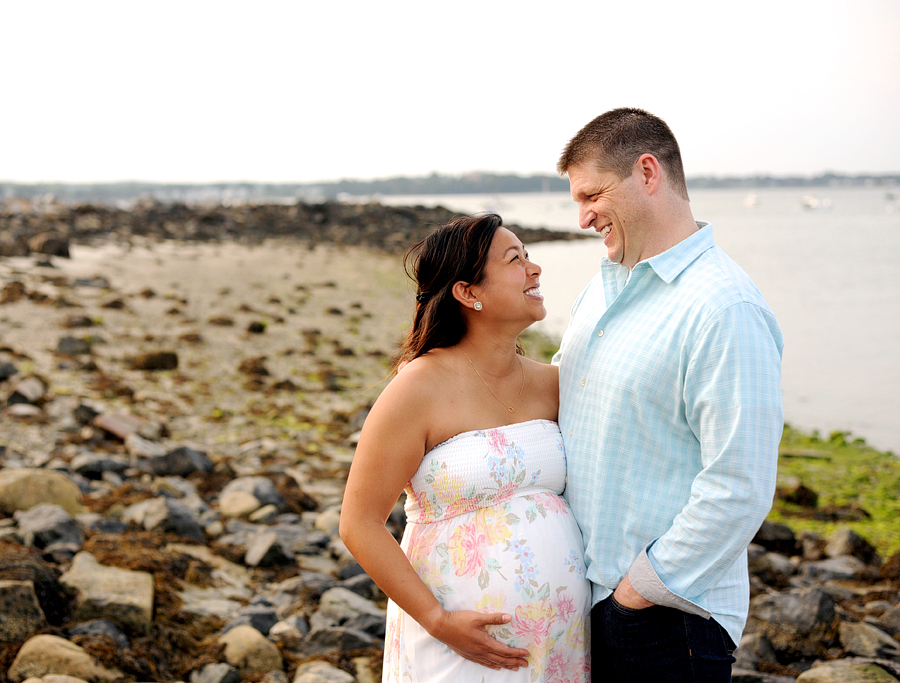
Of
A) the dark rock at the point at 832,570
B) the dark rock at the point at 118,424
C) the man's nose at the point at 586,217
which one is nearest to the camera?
the man's nose at the point at 586,217

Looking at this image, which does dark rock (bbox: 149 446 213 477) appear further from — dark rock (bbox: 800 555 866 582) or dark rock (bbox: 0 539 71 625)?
dark rock (bbox: 800 555 866 582)

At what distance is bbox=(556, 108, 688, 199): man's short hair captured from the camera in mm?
2625

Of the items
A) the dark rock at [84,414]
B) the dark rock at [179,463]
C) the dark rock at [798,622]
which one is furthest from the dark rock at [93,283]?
the dark rock at [798,622]

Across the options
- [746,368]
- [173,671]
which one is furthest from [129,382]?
[746,368]

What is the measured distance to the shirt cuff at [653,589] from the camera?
2346mm

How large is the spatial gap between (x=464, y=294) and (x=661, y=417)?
0.89 meters

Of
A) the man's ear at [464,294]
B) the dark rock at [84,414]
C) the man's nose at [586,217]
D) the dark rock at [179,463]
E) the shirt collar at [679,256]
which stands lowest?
the dark rock at [179,463]

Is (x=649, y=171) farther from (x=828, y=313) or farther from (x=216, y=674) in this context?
(x=828, y=313)

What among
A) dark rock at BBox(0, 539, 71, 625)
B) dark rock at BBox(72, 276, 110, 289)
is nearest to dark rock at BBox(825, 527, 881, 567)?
dark rock at BBox(0, 539, 71, 625)

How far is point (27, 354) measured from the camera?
11.2m

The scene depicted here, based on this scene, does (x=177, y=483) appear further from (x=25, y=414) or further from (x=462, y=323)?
(x=462, y=323)

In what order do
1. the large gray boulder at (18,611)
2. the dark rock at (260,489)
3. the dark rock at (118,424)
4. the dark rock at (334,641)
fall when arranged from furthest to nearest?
the dark rock at (118,424), the dark rock at (260,489), the dark rock at (334,641), the large gray boulder at (18,611)

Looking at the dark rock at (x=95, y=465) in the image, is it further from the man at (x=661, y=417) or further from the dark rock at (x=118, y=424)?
the man at (x=661, y=417)

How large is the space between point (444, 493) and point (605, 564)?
2.00 ft
